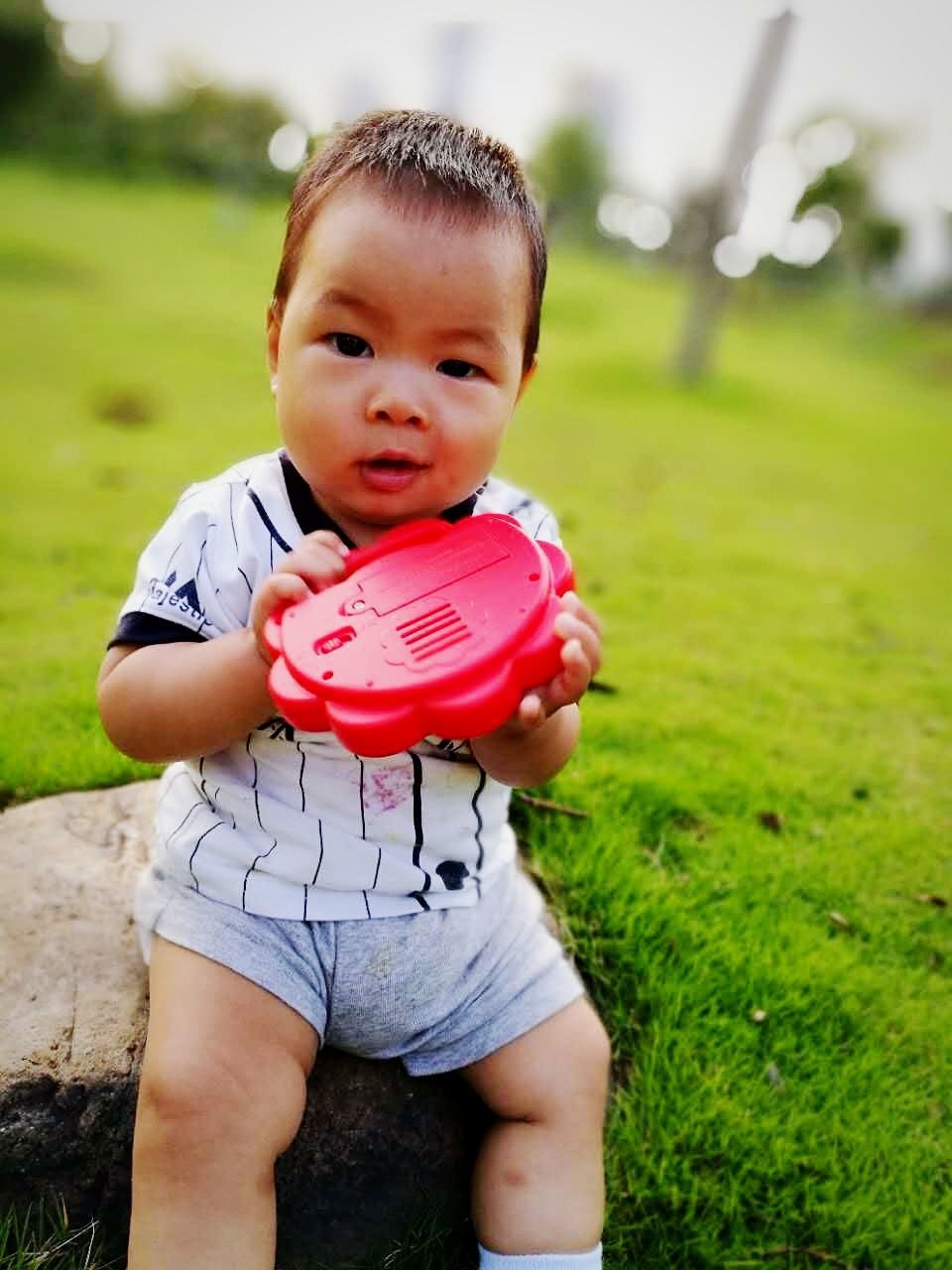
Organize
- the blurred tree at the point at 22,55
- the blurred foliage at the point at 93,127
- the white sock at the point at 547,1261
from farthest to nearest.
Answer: the blurred foliage at the point at 93,127, the blurred tree at the point at 22,55, the white sock at the point at 547,1261

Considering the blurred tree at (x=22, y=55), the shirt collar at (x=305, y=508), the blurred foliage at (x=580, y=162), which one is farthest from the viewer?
the blurred foliage at (x=580, y=162)

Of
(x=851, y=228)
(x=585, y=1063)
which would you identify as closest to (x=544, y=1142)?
(x=585, y=1063)

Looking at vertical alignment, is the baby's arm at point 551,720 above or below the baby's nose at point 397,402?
below

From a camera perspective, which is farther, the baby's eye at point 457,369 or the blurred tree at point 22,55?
the blurred tree at point 22,55

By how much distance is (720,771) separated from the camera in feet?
8.98

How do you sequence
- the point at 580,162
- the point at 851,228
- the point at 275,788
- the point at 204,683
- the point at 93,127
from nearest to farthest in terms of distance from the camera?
the point at 204,683 → the point at 275,788 → the point at 93,127 → the point at 851,228 → the point at 580,162

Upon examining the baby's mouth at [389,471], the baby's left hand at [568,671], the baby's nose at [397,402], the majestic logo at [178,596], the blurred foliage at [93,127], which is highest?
the baby's nose at [397,402]

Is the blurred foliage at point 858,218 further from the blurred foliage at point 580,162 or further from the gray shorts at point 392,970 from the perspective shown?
the gray shorts at point 392,970

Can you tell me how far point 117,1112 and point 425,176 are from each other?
55.4 inches

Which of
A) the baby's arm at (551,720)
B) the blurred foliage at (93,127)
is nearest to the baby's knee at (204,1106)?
the baby's arm at (551,720)

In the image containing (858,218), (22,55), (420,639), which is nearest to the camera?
(420,639)

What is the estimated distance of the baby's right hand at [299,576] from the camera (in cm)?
134

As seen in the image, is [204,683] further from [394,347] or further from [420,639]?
[394,347]

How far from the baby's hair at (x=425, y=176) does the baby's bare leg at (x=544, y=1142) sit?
1097mm
